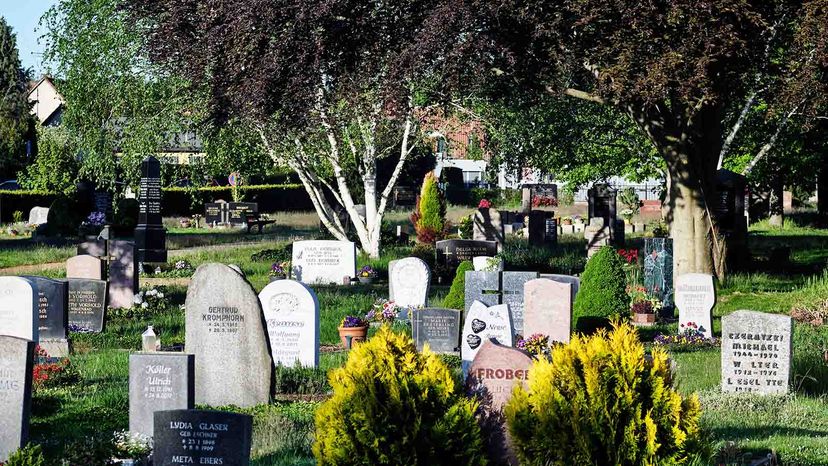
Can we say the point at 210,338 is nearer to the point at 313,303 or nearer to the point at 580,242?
the point at 313,303

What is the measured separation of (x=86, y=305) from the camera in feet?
65.7

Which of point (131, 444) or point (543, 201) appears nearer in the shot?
point (131, 444)

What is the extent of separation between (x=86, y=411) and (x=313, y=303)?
3431 mm

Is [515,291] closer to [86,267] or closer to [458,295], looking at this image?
[458,295]

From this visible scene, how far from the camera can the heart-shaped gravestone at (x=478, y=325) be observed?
15391 millimetres

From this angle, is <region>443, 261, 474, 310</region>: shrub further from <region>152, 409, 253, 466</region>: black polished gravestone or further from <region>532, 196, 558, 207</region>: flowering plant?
<region>532, 196, 558, 207</region>: flowering plant

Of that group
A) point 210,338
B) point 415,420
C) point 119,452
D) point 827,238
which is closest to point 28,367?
point 119,452

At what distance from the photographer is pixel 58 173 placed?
46.6 metres

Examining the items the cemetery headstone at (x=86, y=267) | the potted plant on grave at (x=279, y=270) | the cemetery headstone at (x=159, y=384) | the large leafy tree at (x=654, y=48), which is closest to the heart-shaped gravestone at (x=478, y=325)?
the cemetery headstone at (x=159, y=384)

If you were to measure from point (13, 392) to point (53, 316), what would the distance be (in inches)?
282

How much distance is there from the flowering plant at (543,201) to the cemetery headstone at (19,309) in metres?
37.1

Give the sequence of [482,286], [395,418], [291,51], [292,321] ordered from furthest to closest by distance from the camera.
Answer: [291,51] < [482,286] < [292,321] < [395,418]

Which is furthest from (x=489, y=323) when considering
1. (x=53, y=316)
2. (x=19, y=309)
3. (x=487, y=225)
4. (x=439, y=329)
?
(x=487, y=225)

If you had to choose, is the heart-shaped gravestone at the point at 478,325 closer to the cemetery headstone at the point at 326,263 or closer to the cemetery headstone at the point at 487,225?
the cemetery headstone at the point at 326,263
